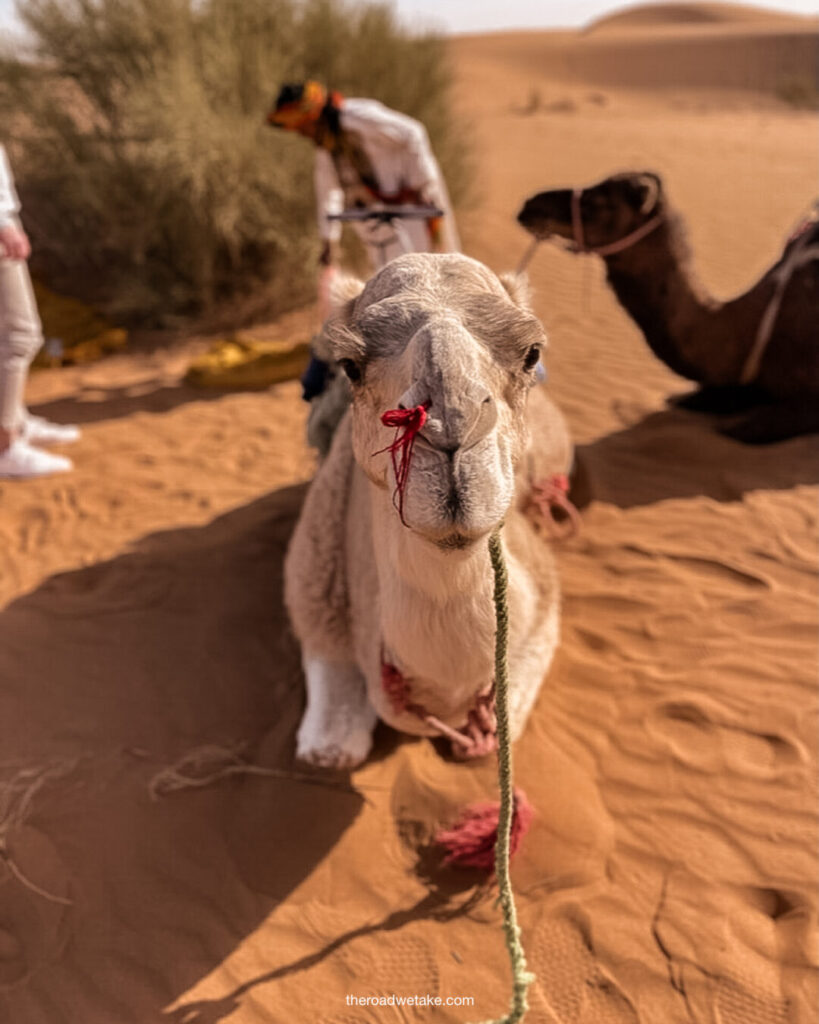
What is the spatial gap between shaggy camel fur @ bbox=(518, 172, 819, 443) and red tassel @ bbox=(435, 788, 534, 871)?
2882 mm

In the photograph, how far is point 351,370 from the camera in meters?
1.60

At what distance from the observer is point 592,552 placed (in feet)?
12.5

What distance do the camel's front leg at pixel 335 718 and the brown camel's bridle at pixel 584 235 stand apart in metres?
2.27

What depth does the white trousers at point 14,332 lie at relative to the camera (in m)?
4.18

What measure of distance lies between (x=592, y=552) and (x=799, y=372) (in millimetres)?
1827

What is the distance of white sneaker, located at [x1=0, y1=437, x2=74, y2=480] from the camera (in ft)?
15.2

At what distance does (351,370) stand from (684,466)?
344cm

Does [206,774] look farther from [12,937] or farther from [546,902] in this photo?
[546,902]

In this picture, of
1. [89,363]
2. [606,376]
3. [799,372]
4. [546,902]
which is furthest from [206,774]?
[89,363]

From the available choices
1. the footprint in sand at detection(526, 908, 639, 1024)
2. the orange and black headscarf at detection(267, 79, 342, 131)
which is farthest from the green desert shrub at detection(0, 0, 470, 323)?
the footprint in sand at detection(526, 908, 639, 1024)

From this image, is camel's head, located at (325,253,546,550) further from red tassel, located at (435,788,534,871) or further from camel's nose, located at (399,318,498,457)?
red tassel, located at (435,788,534,871)

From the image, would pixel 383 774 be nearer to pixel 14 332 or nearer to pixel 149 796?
pixel 149 796

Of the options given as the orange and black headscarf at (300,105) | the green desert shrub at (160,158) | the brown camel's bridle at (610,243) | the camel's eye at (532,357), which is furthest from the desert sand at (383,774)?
the green desert shrub at (160,158)

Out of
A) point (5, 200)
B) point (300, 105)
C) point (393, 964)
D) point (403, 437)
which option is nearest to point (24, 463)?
point (5, 200)
